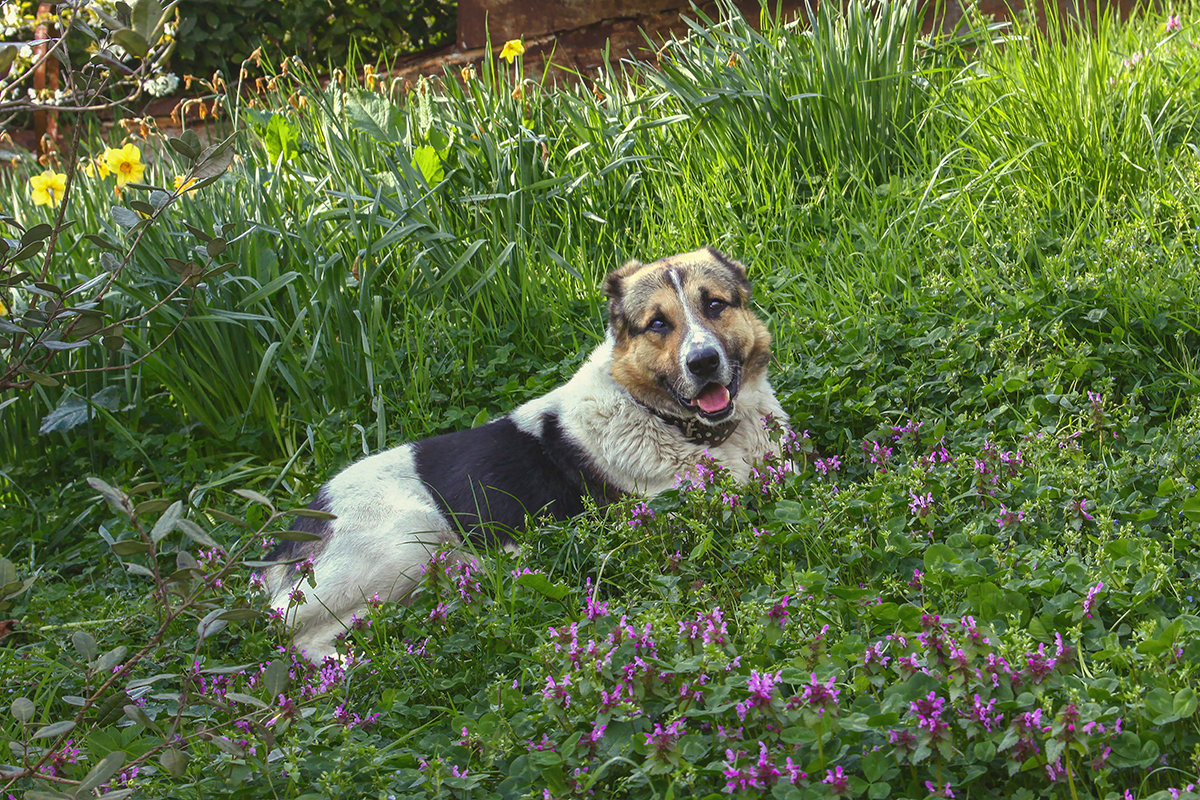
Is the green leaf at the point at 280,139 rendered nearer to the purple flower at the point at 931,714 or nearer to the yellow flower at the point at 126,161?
the yellow flower at the point at 126,161

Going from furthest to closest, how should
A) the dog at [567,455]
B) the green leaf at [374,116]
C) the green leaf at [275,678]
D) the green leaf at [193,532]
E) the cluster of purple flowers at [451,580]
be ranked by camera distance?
the green leaf at [374,116], the dog at [567,455], the cluster of purple flowers at [451,580], the green leaf at [275,678], the green leaf at [193,532]

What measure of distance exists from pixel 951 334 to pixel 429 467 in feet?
7.05

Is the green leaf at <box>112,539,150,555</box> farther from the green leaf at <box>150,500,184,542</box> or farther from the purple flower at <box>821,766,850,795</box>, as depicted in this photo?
the purple flower at <box>821,766,850,795</box>

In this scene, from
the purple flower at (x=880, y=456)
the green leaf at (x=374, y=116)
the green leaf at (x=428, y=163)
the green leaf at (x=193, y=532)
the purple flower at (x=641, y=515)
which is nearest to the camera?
the green leaf at (x=193, y=532)

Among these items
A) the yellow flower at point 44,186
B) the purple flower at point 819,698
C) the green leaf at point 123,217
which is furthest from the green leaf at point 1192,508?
the yellow flower at point 44,186

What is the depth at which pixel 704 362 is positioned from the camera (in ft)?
12.2

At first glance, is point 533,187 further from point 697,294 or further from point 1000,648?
point 1000,648

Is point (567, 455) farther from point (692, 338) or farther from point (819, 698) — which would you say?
point (819, 698)

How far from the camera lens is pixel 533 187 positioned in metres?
5.53

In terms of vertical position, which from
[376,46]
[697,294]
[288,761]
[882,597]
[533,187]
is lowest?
[882,597]

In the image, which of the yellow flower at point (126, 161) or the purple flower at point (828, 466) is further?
the yellow flower at point (126, 161)

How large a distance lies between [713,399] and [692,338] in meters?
0.24

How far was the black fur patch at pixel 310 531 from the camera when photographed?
3682 mm

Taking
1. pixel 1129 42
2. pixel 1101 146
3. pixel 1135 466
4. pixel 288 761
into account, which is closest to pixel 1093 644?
pixel 1135 466
